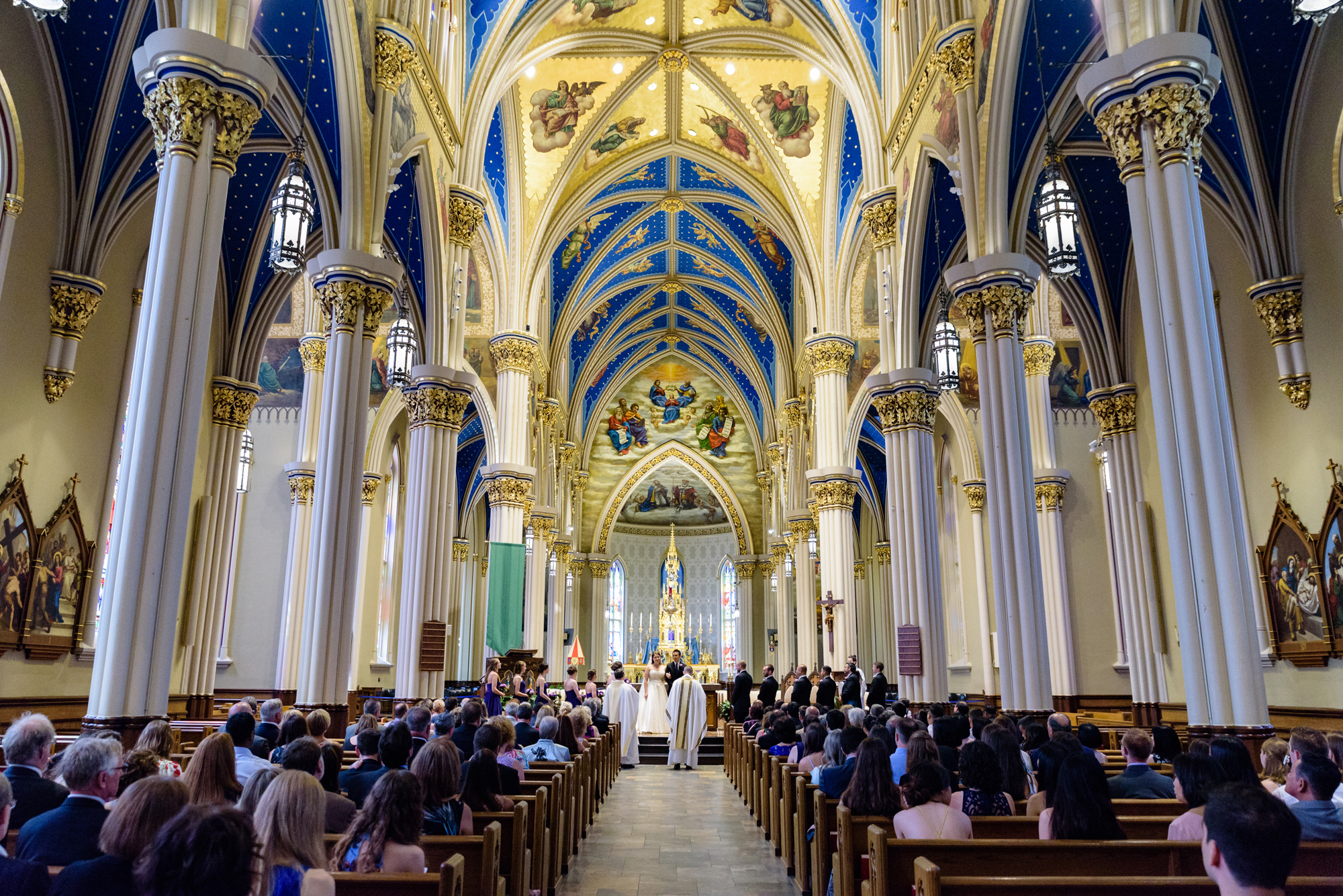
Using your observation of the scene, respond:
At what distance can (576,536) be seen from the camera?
3456cm

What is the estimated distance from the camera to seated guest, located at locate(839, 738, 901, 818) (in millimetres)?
4527

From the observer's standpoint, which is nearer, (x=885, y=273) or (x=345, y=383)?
(x=345, y=383)

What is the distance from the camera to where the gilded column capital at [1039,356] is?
679 inches

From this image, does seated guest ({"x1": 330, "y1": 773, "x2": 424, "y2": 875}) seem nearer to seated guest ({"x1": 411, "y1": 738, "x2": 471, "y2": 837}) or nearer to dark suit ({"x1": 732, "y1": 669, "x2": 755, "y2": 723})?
seated guest ({"x1": 411, "y1": 738, "x2": 471, "y2": 837})

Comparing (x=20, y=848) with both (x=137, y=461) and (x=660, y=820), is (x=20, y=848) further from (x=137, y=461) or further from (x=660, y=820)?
(x=660, y=820)

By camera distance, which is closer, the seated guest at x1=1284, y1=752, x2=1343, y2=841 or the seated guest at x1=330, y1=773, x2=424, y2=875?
the seated guest at x1=330, y1=773, x2=424, y2=875

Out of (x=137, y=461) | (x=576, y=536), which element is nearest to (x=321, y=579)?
(x=137, y=461)

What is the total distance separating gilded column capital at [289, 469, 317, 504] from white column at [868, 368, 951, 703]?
10695 mm

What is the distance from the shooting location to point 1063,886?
2.84 meters

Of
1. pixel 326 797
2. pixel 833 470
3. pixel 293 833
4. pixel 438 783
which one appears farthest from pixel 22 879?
pixel 833 470

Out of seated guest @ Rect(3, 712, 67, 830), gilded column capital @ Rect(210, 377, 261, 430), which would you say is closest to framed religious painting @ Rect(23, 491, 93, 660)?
gilded column capital @ Rect(210, 377, 261, 430)

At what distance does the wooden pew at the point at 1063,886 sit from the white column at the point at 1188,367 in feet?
13.0

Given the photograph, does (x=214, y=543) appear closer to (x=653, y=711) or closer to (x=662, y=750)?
(x=653, y=711)

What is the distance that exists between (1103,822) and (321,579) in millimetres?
8391
